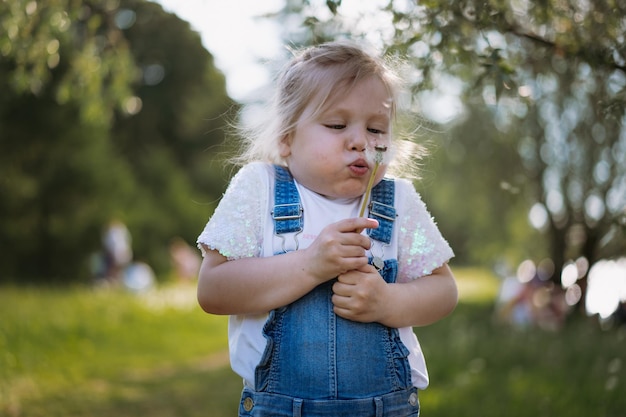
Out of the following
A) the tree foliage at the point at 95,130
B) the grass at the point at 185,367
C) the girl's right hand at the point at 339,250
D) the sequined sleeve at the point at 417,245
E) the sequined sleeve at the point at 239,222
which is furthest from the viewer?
the tree foliage at the point at 95,130

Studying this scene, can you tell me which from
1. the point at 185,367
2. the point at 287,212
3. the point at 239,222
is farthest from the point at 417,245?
the point at 185,367

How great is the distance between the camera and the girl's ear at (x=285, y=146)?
2295 mm

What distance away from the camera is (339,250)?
6.50 feet

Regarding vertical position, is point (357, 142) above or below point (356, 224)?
above

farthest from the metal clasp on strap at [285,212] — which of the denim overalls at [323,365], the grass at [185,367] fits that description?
the grass at [185,367]

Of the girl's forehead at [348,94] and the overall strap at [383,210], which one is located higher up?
the girl's forehead at [348,94]

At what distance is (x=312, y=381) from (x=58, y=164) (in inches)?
549

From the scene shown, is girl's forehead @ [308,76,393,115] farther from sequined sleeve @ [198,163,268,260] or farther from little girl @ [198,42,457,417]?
sequined sleeve @ [198,163,268,260]

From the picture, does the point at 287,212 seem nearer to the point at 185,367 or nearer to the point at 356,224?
the point at 356,224

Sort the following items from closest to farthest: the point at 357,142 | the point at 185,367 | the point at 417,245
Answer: the point at 357,142
the point at 417,245
the point at 185,367

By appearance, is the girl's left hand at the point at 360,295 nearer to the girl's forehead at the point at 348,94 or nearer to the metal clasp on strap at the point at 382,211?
the metal clasp on strap at the point at 382,211

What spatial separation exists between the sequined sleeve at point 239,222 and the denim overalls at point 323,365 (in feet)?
0.21

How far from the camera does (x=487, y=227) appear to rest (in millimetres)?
13250

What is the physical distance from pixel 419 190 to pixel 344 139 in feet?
21.5
